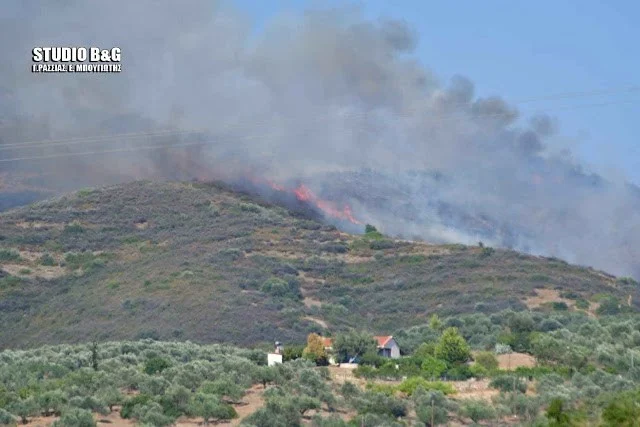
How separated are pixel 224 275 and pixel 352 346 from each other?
109ft

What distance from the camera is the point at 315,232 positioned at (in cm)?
14162

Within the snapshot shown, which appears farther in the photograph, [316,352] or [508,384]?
[316,352]

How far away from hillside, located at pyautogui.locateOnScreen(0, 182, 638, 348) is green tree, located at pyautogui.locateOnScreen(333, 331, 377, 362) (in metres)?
14.9

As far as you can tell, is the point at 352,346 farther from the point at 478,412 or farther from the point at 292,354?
the point at 478,412

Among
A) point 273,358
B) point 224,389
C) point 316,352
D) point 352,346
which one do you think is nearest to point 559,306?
point 352,346

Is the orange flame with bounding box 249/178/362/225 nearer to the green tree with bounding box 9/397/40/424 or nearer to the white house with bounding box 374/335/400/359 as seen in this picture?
the white house with bounding box 374/335/400/359

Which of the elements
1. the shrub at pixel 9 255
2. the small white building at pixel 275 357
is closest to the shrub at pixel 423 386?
the small white building at pixel 275 357

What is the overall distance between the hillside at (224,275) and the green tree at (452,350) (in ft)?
65.4

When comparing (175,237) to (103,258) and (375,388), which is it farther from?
(375,388)

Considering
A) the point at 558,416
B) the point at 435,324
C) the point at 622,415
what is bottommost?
the point at 622,415

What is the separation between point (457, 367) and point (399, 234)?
5974 cm

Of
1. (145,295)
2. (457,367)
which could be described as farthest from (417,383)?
(145,295)

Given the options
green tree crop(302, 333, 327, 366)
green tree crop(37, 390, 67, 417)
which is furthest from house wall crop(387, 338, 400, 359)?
green tree crop(37, 390, 67, 417)

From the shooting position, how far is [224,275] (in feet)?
412
